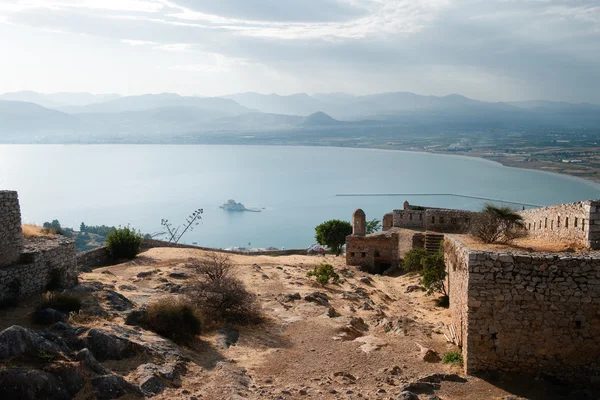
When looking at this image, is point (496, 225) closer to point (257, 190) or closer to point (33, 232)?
point (33, 232)

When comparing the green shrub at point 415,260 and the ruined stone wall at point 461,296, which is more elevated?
the ruined stone wall at point 461,296

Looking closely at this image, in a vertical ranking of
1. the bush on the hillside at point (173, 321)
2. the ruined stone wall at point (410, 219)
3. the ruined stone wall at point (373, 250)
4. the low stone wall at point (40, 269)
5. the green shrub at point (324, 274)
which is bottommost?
the ruined stone wall at point (373, 250)

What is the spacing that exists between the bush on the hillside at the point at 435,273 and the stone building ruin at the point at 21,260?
30.1 ft

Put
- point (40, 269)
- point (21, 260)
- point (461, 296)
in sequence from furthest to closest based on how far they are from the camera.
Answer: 1. point (40, 269)
2. point (21, 260)
3. point (461, 296)

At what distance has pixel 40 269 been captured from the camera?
1087cm

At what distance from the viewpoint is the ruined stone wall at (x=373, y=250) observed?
23.3 meters

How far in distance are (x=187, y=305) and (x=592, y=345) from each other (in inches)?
272

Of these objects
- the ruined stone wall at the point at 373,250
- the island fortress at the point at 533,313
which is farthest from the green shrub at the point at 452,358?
the ruined stone wall at the point at 373,250

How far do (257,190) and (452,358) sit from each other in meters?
135

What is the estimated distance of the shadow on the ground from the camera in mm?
7363

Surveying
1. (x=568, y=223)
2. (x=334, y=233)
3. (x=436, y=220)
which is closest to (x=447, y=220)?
(x=436, y=220)

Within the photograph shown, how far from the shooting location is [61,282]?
37.6ft

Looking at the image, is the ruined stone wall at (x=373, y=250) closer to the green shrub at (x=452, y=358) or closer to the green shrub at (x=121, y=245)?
the green shrub at (x=121, y=245)

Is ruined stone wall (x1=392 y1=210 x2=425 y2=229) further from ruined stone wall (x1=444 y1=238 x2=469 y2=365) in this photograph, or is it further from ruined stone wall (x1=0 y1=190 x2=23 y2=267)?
ruined stone wall (x1=0 y1=190 x2=23 y2=267)
